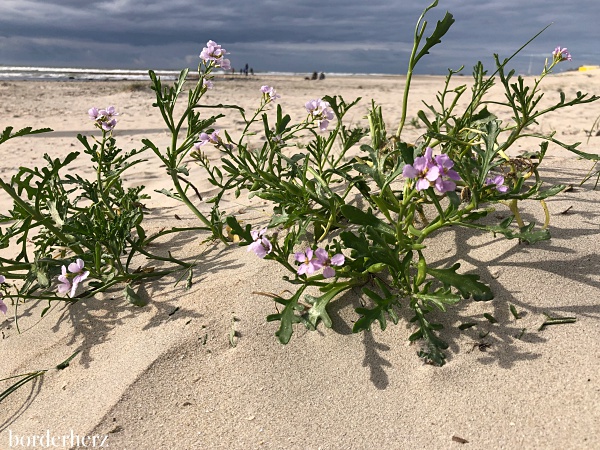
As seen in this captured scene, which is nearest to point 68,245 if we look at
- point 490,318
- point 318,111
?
point 318,111

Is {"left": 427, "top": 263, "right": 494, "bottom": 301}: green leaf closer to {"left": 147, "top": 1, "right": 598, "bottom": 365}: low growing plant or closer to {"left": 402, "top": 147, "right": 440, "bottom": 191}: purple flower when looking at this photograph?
{"left": 147, "top": 1, "right": 598, "bottom": 365}: low growing plant

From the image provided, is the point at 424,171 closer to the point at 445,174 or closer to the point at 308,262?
the point at 445,174

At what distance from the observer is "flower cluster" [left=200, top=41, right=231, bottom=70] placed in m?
2.52

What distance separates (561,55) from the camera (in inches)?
101

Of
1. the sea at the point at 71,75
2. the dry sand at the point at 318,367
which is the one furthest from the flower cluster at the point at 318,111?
the sea at the point at 71,75

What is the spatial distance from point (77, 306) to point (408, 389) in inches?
59.4

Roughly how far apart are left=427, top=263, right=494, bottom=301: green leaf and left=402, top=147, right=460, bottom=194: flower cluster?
1.15ft

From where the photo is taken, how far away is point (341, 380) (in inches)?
68.1

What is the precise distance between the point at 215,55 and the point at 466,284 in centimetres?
165

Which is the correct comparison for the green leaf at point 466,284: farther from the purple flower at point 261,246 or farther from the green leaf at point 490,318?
the purple flower at point 261,246

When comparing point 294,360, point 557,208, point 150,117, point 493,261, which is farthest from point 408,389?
point 150,117

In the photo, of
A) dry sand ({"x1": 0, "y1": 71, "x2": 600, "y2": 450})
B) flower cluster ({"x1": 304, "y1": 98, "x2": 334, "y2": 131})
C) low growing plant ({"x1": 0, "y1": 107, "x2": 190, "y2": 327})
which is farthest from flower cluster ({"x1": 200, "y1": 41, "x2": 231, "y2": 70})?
dry sand ({"x1": 0, "y1": 71, "x2": 600, "y2": 450})

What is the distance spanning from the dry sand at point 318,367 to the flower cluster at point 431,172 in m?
0.59

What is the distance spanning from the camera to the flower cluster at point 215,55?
2.52 meters
